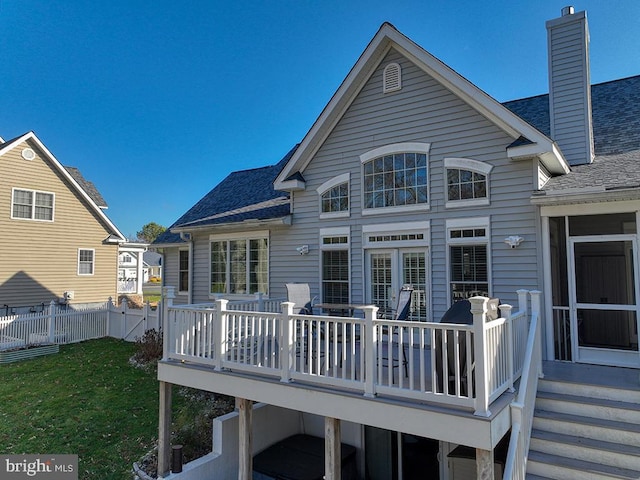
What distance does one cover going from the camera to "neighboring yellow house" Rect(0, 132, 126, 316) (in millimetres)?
14828

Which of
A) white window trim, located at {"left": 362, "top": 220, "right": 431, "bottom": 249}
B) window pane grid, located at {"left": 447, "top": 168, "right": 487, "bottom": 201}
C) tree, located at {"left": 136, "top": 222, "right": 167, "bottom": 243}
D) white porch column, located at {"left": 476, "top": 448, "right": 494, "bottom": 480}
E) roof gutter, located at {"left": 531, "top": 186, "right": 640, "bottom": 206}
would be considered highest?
tree, located at {"left": 136, "top": 222, "right": 167, "bottom": 243}

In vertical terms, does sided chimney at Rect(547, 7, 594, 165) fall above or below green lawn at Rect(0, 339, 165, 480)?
above

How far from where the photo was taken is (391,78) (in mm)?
8031

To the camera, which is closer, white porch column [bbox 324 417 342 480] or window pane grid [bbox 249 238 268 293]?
white porch column [bbox 324 417 342 480]

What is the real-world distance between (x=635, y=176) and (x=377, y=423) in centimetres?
537

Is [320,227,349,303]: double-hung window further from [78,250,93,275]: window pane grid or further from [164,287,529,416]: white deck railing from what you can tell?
[78,250,93,275]: window pane grid

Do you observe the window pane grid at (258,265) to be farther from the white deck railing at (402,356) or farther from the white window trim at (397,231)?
the white deck railing at (402,356)

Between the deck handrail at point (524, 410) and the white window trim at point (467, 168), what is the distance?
2.34 metres

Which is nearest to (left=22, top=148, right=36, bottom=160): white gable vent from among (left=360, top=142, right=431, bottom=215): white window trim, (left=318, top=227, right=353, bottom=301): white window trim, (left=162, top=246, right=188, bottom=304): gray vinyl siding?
(left=162, top=246, right=188, bottom=304): gray vinyl siding

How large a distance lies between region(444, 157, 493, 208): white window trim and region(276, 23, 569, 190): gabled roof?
57 cm

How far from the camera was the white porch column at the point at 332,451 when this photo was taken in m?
5.00

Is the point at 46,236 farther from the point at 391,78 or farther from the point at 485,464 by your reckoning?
the point at 485,464

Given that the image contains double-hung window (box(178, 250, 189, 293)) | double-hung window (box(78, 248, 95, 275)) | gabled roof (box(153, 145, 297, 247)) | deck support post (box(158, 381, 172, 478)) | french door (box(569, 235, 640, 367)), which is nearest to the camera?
deck support post (box(158, 381, 172, 478))

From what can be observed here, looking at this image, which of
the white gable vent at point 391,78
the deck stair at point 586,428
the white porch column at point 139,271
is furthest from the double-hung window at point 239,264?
the white porch column at point 139,271
